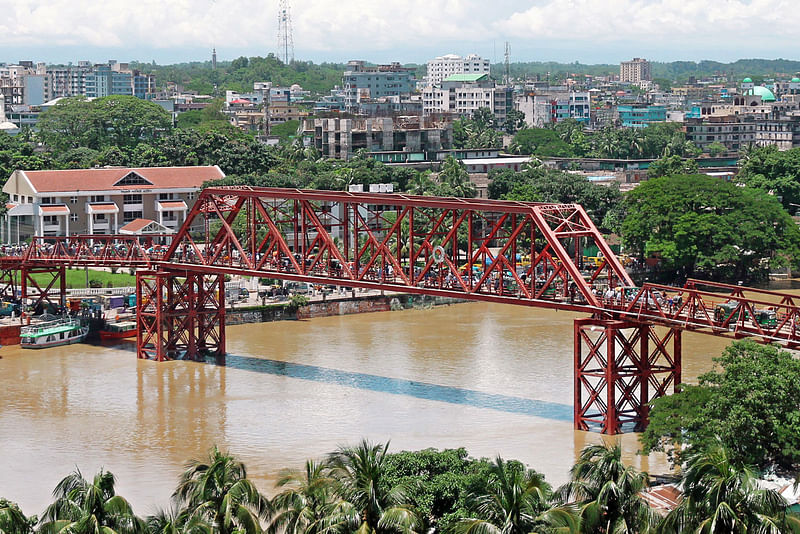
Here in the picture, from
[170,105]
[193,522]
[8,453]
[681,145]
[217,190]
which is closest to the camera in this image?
[193,522]

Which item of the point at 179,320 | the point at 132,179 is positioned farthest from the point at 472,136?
the point at 179,320

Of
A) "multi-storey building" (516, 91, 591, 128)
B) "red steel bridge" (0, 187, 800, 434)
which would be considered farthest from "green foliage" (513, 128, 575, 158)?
"red steel bridge" (0, 187, 800, 434)

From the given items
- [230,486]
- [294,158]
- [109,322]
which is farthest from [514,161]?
[230,486]

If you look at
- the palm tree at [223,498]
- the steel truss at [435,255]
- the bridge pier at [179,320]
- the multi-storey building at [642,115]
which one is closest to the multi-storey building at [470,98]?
the multi-storey building at [642,115]

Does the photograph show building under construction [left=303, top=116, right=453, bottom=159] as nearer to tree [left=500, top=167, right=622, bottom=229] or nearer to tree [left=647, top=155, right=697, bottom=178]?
tree [left=647, top=155, right=697, bottom=178]

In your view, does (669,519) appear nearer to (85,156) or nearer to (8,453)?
(8,453)

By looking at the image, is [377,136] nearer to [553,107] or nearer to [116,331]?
[116,331]
